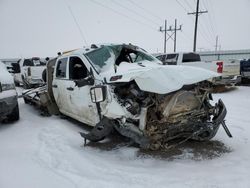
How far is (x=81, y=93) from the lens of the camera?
538 centimetres

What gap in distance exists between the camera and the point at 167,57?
13.6 metres

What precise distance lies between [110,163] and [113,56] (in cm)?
241

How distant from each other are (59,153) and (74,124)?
200cm

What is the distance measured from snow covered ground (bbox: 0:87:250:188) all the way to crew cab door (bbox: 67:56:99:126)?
0.50 m

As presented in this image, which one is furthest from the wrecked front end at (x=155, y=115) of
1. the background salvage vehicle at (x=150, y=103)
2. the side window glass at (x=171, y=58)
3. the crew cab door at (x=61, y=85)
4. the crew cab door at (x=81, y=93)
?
the side window glass at (x=171, y=58)

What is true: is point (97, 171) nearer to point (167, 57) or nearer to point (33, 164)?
point (33, 164)

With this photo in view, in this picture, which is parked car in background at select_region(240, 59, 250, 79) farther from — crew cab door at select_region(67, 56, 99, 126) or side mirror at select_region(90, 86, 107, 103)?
side mirror at select_region(90, 86, 107, 103)

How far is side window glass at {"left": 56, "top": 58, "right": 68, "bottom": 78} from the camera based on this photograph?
20.8 feet

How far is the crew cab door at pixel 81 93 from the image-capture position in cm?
511

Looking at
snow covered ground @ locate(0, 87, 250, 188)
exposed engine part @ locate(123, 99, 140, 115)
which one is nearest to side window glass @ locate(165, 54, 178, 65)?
snow covered ground @ locate(0, 87, 250, 188)

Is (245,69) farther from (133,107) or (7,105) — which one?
(7,105)

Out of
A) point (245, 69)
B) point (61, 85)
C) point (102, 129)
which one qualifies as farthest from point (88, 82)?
point (245, 69)

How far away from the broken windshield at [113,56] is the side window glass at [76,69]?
1.36 ft

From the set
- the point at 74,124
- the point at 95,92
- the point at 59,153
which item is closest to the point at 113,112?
the point at 95,92
